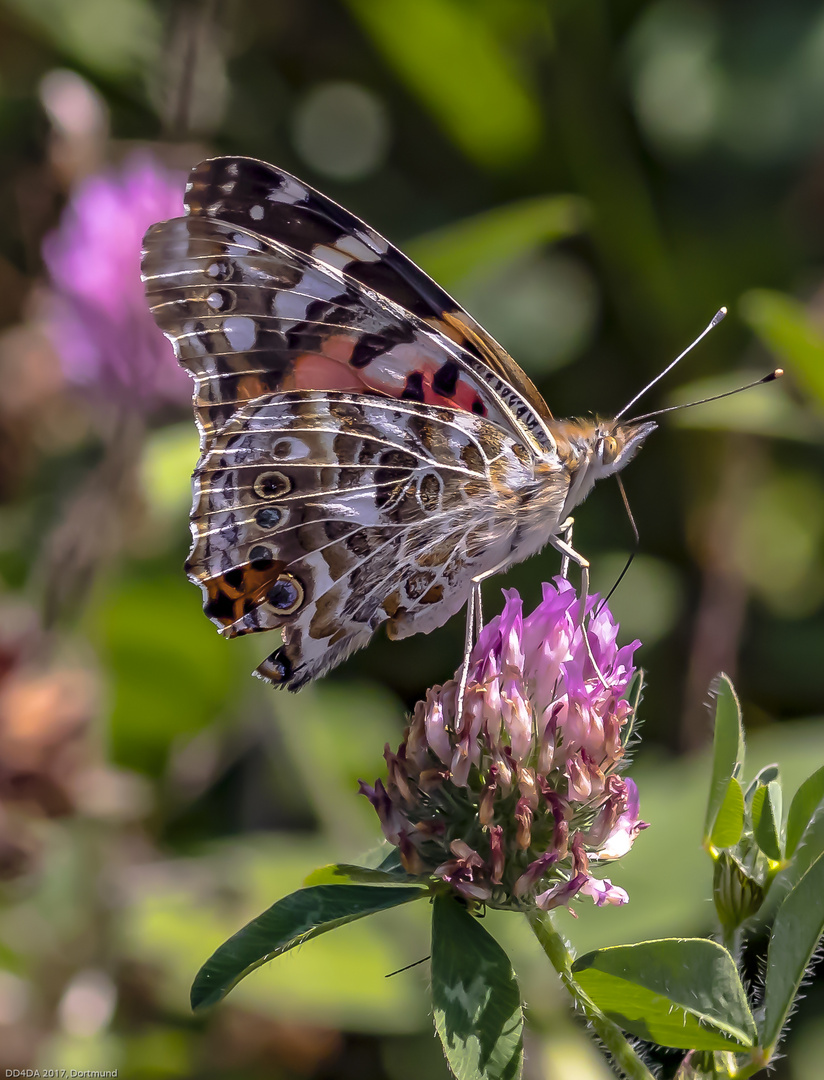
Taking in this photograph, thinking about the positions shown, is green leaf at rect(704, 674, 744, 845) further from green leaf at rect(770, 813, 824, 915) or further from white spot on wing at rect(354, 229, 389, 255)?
white spot on wing at rect(354, 229, 389, 255)

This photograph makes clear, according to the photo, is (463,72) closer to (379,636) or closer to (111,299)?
(111,299)

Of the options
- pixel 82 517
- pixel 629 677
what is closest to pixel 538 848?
pixel 629 677

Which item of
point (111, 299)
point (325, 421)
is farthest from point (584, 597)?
point (111, 299)

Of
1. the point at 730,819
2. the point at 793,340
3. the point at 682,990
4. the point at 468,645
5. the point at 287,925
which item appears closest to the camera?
the point at 682,990

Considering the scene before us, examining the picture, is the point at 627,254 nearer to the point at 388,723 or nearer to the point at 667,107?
the point at 667,107

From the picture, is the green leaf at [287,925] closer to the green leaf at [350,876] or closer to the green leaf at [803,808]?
the green leaf at [350,876]

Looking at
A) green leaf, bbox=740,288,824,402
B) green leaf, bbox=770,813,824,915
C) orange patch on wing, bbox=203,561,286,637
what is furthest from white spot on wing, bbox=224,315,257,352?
green leaf, bbox=770,813,824,915

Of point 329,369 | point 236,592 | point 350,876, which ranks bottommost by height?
point 350,876
